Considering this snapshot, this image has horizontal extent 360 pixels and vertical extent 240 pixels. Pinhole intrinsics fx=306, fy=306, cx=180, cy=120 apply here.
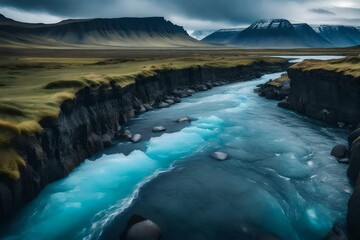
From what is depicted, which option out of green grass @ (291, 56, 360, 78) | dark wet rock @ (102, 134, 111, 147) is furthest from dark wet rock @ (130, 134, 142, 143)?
green grass @ (291, 56, 360, 78)

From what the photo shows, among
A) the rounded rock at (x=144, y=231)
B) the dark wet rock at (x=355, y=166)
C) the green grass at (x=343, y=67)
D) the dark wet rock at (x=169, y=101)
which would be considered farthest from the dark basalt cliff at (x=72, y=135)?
the green grass at (x=343, y=67)

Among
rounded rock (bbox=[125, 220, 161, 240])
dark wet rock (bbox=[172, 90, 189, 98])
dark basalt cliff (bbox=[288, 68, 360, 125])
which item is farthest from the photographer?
dark wet rock (bbox=[172, 90, 189, 98])

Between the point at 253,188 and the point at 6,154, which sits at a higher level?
the point at 6,154

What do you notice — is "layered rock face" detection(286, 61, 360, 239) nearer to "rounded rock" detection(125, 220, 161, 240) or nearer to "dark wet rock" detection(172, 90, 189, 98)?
"rounded rock" detection(125, 220, 161, 240)

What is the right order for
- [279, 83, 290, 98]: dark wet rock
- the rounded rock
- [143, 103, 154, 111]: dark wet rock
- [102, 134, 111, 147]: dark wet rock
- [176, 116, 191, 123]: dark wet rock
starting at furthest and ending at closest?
[279, 83, 290, 98]: dark wet rock → [143, 103, 154, 111]: dark wet rock → [176, 116, 191, 123]: dark wet rock → [102, 134, 111, 147]: dark wet rock → the rounded rock

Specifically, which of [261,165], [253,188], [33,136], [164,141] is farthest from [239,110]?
[33,136]

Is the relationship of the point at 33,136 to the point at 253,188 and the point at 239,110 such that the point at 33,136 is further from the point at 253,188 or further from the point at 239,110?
the point at 239,110

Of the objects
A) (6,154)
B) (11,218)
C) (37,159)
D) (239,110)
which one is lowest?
(239,110)
